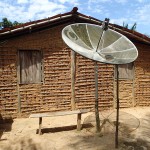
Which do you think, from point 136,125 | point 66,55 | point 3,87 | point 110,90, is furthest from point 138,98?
point 3,87

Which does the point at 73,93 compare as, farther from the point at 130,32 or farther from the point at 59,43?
the point at 130,32

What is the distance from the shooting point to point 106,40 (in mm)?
7953

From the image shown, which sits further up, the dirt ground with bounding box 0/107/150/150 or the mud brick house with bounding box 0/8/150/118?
the mud brick house with bounding box 0/8/150/118

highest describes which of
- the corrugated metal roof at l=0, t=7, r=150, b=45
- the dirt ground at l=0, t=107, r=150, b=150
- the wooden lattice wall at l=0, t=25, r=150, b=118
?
the corrugated metal roof at l=0, t=7, r=150, b=45

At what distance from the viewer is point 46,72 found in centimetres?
1070

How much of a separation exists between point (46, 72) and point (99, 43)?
371cm

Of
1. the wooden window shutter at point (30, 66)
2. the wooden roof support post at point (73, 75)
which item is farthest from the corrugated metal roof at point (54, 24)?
the wooden roof support post at point (73, 75)

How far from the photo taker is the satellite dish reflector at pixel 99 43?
674 cm

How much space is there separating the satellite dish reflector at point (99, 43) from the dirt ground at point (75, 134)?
2.78m

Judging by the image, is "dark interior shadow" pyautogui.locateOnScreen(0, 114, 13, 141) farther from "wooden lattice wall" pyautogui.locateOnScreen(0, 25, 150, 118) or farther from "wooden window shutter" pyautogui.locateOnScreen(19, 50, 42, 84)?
"wooden window shutter" pyautogui.locateOnScreen(19, 50, 42, 84)

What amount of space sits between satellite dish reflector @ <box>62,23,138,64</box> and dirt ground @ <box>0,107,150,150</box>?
2.78m

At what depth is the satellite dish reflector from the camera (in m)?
6.74

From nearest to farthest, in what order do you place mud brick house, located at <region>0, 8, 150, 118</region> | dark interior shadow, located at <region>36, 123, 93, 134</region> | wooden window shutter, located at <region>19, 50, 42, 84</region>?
1. dark interior shadow, located at <region>36, 123, 93, 134</region>
2. mud brick house, located at <region>0, 8, 150, 118</region>
3. wooden window shutter, located at <region>19, 50, 42, 84</region>

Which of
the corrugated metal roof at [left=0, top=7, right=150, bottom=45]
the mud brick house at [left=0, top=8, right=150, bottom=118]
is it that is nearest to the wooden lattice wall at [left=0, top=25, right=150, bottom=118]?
the mud brick house at [left=0, top=8, right=150, bottom=118]
